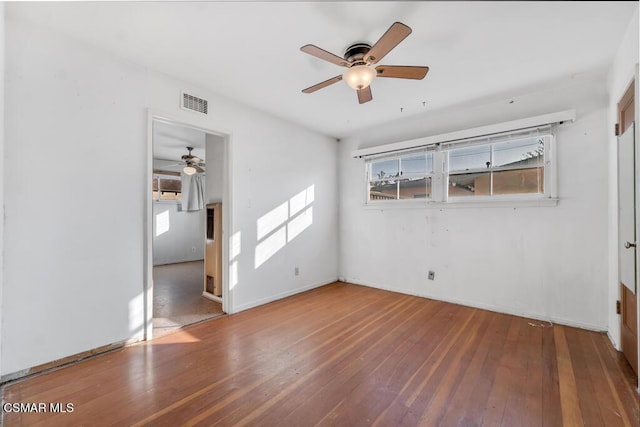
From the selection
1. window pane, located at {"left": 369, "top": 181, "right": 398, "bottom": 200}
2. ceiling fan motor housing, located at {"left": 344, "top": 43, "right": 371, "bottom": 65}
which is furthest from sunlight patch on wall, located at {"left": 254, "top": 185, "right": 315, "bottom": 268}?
ceiling fan motor housing, located at {"left": 344, "top": 43, "right": 371, "bottom": 65}

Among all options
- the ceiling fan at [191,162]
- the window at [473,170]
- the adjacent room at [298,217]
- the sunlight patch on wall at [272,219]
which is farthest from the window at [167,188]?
the window at [473,170]

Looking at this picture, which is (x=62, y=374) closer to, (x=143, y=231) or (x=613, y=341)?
(x=143, y=231)

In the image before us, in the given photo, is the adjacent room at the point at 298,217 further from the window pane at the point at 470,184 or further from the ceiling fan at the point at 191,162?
the ceiling fan at the point at 191,162

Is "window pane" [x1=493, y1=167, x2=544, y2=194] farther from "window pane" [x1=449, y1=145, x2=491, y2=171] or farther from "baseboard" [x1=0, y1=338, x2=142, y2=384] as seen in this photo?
"baseboard" [x1=0, y1=338, x2=142, y2=384]

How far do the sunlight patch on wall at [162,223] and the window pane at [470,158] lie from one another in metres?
6.18

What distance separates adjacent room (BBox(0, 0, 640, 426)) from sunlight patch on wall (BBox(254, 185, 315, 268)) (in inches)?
1.3

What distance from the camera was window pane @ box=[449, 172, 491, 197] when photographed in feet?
11.5

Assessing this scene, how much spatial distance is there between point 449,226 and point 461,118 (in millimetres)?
1391

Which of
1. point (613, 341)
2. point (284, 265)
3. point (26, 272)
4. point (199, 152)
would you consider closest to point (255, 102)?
point (284, 265)

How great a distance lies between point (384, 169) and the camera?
4.41 m

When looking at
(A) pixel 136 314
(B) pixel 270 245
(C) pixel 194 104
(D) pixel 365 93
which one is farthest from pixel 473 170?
(A) pixel 136 314

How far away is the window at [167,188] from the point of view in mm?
6613

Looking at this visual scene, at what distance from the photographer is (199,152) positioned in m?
6.12

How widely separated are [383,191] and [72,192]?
3652 mm
